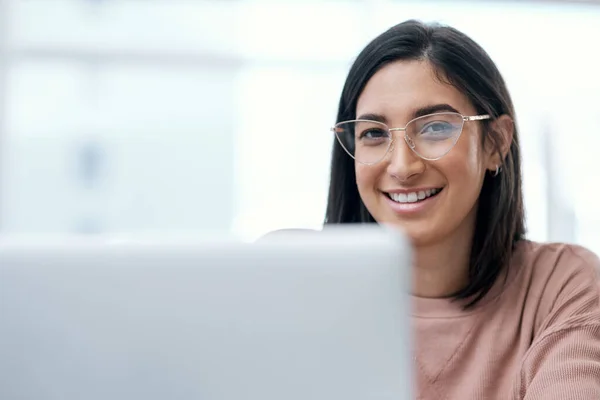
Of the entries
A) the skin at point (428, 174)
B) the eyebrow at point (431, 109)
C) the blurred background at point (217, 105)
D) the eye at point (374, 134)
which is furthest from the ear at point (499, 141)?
the blurred background at point (217, 105)

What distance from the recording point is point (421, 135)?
4.69 ft

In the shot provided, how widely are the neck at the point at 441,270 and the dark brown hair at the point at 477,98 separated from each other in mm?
26

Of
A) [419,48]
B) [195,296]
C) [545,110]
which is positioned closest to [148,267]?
[195,296]

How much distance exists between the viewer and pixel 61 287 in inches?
20.9

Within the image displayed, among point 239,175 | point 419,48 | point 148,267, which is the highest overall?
point 419,48

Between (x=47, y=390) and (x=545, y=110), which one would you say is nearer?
(x=47, y=390)

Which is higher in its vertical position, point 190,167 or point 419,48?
point 419,48

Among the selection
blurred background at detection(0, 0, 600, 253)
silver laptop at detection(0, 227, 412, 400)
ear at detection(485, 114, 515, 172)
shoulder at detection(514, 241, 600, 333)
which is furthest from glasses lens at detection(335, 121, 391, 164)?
blurred background at detection(0, 0, 600, 253)

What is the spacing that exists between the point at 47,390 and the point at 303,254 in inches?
8.7

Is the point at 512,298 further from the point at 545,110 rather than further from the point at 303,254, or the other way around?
the point at 545,110

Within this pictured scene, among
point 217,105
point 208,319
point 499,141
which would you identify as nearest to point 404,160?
point 499,141

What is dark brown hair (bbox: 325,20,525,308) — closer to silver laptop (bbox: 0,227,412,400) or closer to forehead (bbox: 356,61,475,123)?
forehead (bbox: 356,61,475,123)

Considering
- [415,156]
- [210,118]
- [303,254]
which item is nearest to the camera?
[303,254]

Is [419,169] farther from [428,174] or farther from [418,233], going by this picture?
[418,233]
